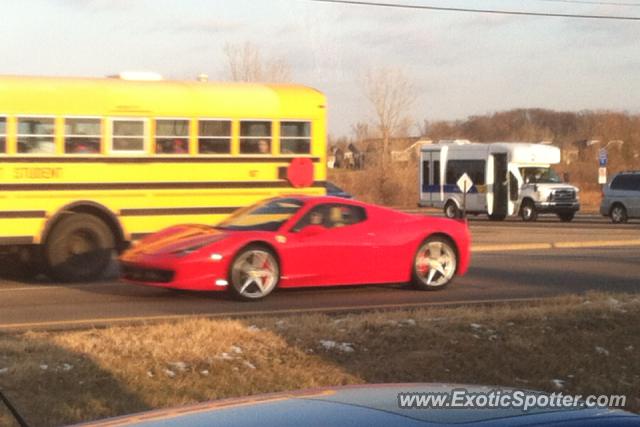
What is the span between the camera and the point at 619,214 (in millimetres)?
39469

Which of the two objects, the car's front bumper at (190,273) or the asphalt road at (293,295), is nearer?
the asphalt road at (293,295)

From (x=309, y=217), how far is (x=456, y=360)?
201 inches

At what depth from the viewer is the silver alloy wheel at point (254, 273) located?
509 inches

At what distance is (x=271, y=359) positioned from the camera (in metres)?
8.59

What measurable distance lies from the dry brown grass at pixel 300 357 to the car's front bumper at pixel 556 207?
1230 inches

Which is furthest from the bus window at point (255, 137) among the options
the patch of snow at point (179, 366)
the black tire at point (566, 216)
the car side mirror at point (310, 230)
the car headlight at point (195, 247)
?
the black tire at point (566, 216)

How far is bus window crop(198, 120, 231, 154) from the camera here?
1650 centimetres

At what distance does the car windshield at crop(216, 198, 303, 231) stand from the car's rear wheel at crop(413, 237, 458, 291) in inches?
69.1

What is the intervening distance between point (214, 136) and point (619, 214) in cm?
2608

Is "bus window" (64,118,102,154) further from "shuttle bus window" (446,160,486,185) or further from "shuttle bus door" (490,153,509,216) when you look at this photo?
"shuttle bus window" (446,160,486,185)

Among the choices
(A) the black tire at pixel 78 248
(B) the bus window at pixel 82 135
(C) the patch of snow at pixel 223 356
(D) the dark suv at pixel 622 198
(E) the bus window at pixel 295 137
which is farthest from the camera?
(D) the dark suv at pixel 622 198

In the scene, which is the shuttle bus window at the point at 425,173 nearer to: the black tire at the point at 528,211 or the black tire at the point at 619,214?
the black tire at the point at 528,211

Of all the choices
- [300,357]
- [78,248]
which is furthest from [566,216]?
[300,357]

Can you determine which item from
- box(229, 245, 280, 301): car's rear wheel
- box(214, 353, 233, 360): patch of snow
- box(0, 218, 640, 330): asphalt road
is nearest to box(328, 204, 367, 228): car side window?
box(0, 218, 640, 330): asphalt road
